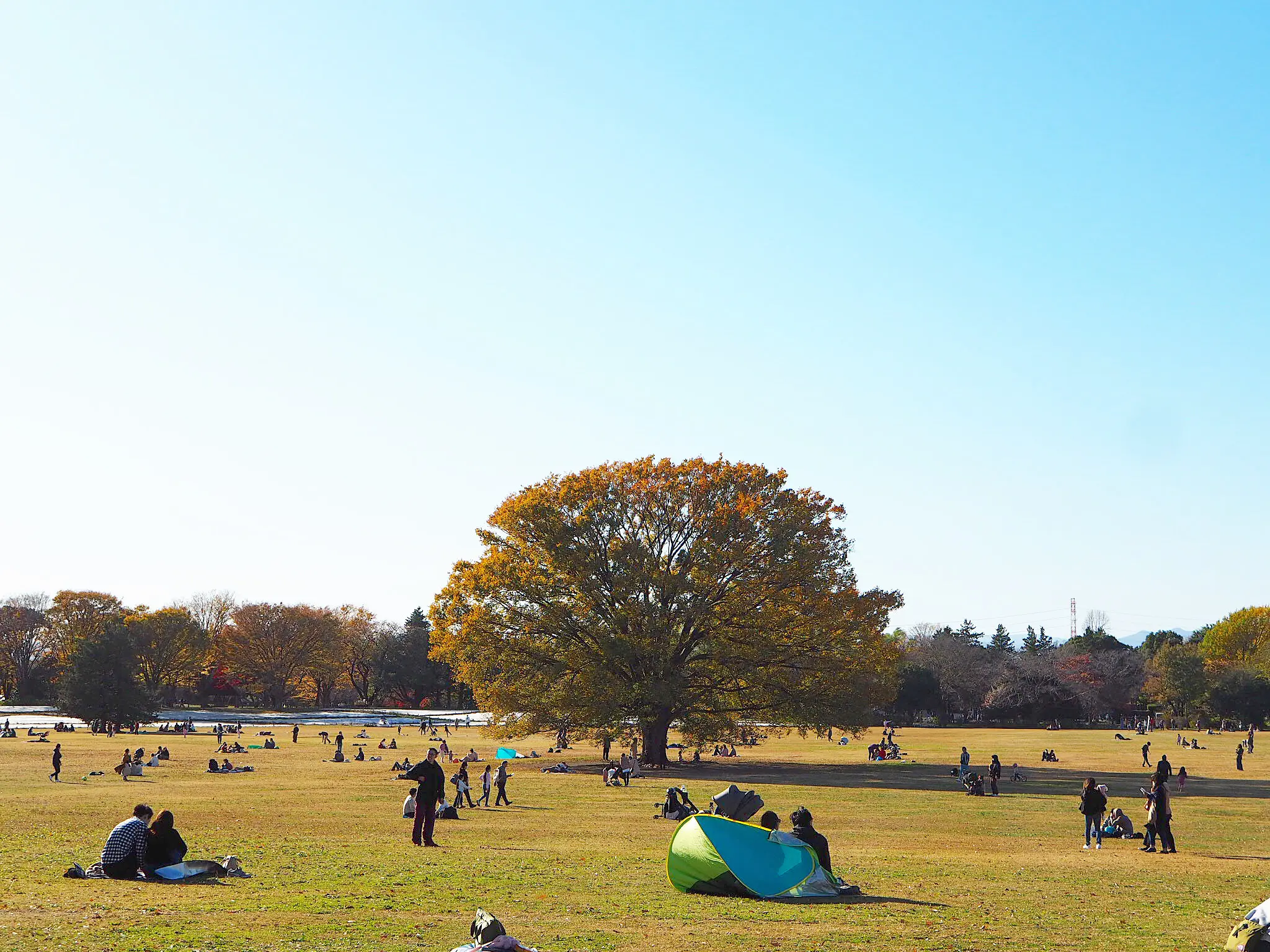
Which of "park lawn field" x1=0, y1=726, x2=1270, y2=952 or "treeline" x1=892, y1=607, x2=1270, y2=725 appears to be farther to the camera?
"treeline" x1=892, y1=607, x2=1270, y2=725

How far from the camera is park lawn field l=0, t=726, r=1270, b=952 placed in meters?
13.3

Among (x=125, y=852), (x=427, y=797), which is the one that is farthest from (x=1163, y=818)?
(x=125, y=852)

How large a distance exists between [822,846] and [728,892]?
1.82 meters

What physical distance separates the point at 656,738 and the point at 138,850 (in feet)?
130

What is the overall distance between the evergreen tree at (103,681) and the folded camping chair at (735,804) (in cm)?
7486

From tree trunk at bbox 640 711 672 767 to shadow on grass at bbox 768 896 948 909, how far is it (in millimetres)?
37998

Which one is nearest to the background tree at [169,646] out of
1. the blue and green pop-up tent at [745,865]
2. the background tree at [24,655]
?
the background tree at [24,655]

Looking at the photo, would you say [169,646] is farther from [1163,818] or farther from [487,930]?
[487,930]

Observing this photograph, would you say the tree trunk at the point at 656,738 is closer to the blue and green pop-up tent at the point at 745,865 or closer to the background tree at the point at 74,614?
the blue and green pop-up tent at the point at 745,865

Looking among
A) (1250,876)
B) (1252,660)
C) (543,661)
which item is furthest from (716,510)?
(1252,660)

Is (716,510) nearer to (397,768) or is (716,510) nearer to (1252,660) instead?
(397,768)

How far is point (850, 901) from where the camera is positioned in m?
16.8

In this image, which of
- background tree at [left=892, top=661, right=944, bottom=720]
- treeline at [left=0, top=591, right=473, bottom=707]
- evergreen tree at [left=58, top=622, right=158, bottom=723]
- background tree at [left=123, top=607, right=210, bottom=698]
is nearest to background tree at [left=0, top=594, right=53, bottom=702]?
treeline at [left=0, top=591, right=473, bottom=707]

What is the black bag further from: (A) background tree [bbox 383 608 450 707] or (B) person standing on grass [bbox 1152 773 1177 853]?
(A) background tree [bbox 383 608 450 707]
